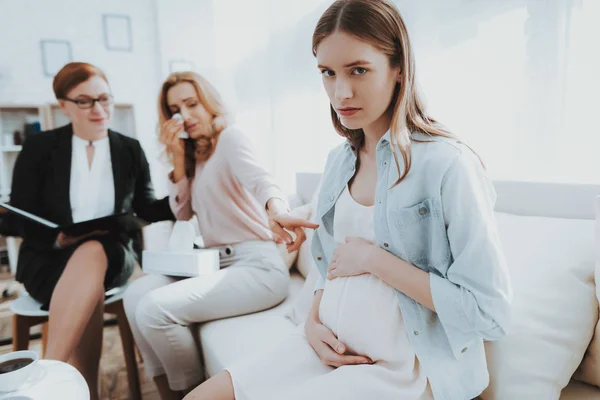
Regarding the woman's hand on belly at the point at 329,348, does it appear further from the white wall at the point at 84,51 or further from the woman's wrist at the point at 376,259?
the white wall at the point at 84,51

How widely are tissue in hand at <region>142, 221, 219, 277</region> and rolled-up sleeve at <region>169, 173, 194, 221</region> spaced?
18 cm

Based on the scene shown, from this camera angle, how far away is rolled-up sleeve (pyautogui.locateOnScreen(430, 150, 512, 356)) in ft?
2.00

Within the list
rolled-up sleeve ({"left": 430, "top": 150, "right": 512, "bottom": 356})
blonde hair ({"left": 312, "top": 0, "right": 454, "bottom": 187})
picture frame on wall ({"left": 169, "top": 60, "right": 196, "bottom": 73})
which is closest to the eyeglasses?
blonde hair ({"left": 312, "top": 0, "right": 454, "bottom": 187})

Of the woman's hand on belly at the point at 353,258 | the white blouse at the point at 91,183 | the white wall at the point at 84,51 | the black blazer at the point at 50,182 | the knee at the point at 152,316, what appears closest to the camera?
the woman's hand on belly at the point at 353,258

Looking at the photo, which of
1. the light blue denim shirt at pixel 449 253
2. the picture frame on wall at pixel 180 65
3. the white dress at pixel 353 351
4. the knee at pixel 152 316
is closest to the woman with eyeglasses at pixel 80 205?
the knee at pixel 152 316

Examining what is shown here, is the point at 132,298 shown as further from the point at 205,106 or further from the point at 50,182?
the point at 205,106

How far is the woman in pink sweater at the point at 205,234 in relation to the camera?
3.85 ft

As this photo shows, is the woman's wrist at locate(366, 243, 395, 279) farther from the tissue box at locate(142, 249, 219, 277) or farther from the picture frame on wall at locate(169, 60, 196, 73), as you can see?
the picture frame on wall at locate(169, 60, 196, 73)

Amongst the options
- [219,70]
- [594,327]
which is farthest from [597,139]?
[219,70]

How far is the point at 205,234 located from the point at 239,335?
463 mm

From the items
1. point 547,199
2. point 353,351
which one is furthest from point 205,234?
point 547,199

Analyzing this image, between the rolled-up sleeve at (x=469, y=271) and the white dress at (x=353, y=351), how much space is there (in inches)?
3.7

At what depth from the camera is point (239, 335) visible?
3.61 feet

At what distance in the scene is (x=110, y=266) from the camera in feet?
4.61
